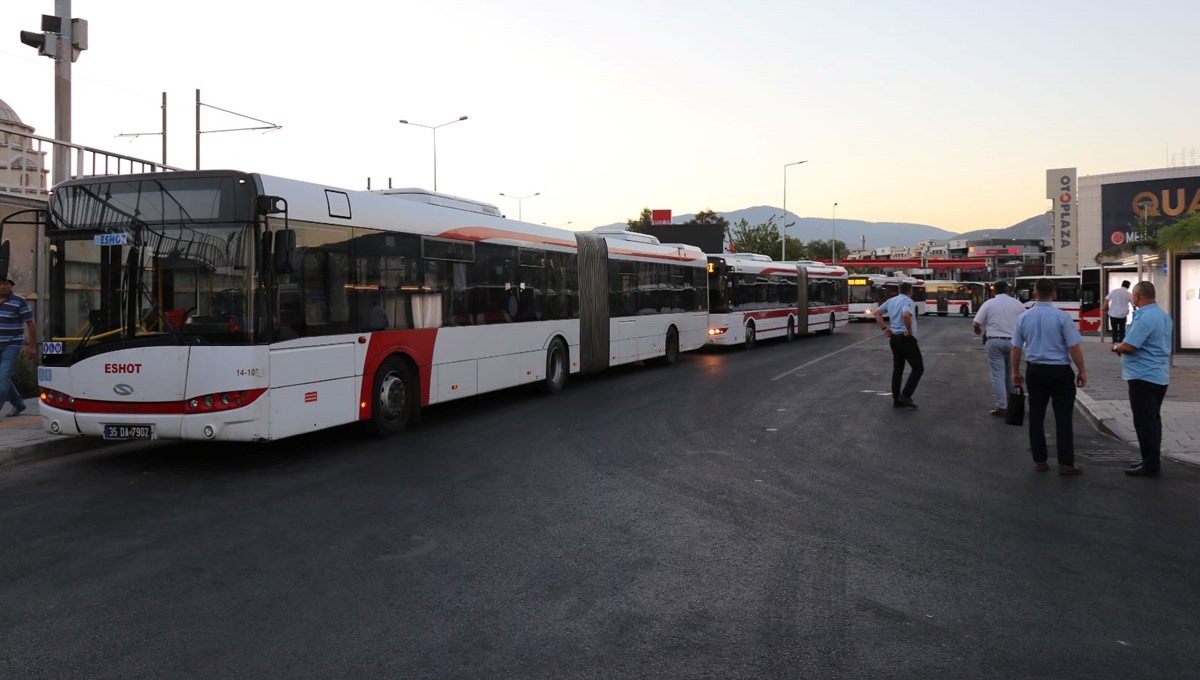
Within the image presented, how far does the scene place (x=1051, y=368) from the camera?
8.45 m

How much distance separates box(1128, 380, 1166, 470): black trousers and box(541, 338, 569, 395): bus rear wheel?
929cm

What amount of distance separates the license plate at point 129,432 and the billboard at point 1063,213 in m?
81.6

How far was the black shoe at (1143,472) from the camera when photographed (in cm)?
840

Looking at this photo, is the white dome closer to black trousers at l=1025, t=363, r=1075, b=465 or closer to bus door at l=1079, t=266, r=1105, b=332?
black trousers at l=1025, t=363, r=1075, b=465

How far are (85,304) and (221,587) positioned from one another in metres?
4.95

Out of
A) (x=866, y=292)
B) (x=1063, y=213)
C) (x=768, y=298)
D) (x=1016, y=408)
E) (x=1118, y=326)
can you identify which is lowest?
(x=1016, y=408)

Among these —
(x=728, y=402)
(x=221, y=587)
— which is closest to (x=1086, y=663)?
(x=221, y=587)

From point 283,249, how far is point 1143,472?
27.5 ft

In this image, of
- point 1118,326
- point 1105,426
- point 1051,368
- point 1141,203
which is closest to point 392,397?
point 1051,368

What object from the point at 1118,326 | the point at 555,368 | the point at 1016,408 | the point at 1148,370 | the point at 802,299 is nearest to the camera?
the point at 1148,370

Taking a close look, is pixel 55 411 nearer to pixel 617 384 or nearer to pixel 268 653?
pixel 268 653

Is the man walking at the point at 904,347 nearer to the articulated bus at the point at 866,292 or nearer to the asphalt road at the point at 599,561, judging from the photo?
the asphalt road at the point at 599,561

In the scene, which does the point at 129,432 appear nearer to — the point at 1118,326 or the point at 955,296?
the point at 1118,326

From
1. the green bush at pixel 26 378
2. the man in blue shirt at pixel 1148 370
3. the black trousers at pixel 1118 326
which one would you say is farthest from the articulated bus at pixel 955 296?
the green bush at pixel 26 378
